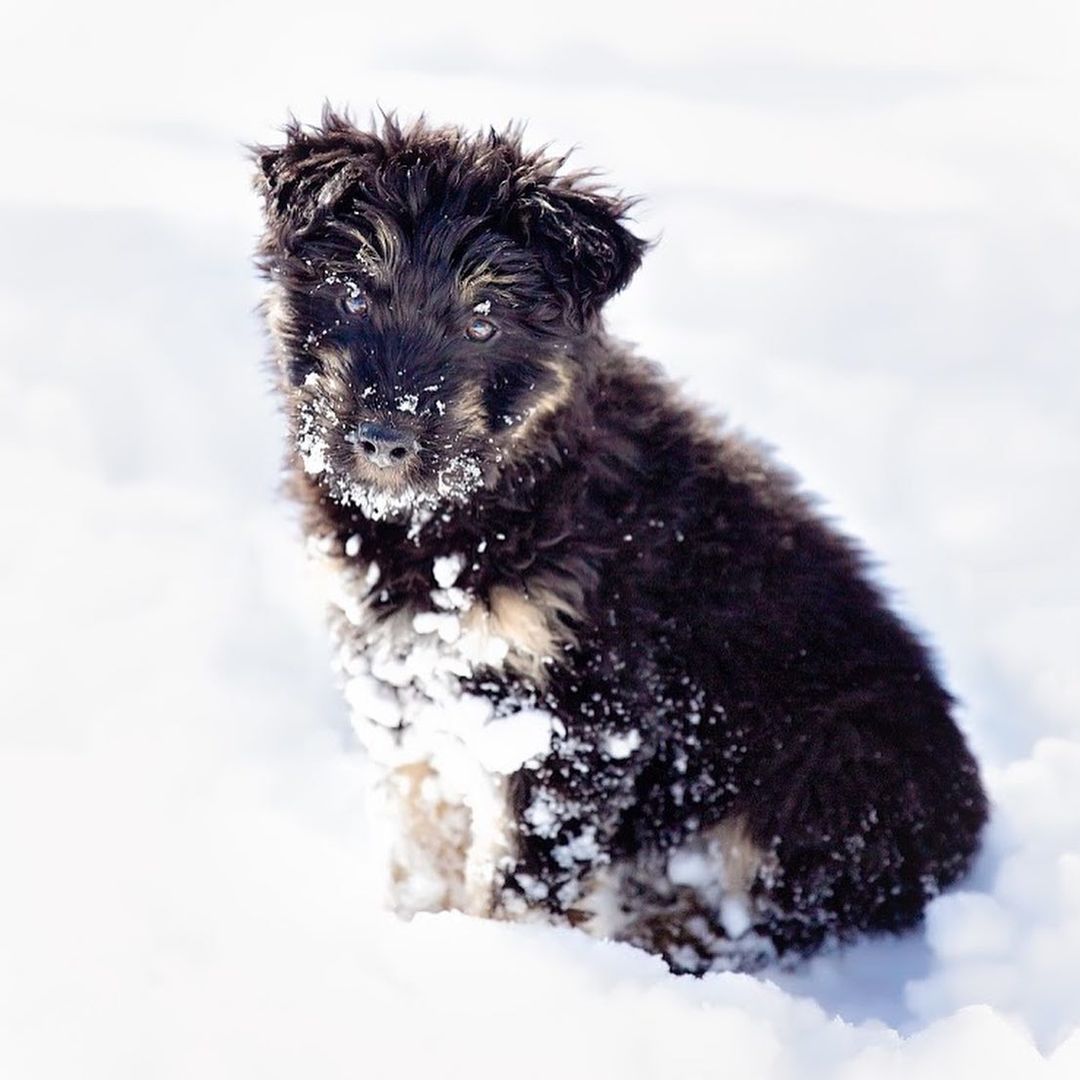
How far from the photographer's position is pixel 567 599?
3473 mm

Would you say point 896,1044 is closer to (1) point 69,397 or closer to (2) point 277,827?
(2) point 277,827

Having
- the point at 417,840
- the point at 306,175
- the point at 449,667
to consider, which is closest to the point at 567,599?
the point at 449,667

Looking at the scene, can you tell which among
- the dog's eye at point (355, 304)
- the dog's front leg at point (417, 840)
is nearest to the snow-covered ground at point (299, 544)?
the dog's front leg at point (417, 840)

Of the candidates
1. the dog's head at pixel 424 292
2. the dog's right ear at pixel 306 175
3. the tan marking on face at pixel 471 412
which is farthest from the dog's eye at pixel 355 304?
the tan marking on face at pixel 471 412

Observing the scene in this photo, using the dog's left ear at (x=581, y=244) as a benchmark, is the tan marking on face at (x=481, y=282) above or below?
below

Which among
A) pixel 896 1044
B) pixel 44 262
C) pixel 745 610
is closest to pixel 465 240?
pixel 745 610

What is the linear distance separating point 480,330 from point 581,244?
13.6 inches

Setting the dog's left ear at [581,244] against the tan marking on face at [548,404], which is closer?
the dog's left ear at [581,244]

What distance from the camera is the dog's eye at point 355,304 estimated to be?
320cm

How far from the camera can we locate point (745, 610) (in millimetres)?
3678

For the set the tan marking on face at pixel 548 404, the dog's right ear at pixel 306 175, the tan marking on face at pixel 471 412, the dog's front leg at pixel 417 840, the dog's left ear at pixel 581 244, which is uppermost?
the dog's right ear at pixel 306 175

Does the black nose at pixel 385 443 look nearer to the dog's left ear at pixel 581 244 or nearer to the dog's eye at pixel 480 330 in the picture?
the dog's eye at pixel 480 330

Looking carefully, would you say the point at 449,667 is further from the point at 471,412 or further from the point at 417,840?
the point at 417,840

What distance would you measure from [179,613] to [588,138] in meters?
3.02
